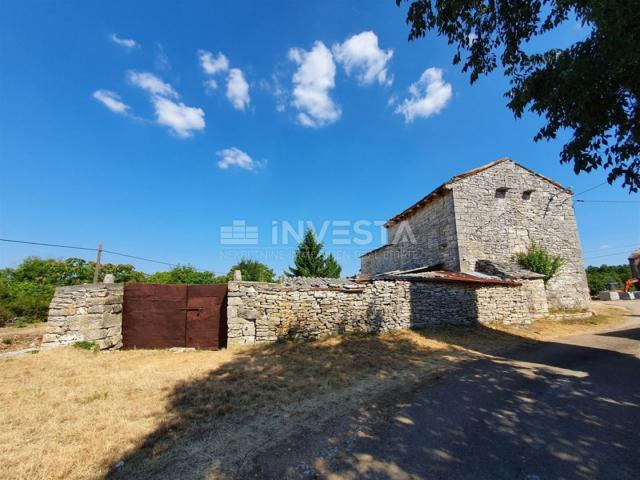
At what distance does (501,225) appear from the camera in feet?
46.8

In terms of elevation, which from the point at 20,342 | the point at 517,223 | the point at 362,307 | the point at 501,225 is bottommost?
the point at 20,342

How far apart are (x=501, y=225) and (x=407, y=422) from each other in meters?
13.7

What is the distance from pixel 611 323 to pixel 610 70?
1335 centimetres

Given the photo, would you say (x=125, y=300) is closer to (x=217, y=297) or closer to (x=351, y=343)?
(x=217, y=297)

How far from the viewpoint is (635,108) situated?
474 cm

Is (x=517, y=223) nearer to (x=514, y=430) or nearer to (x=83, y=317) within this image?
(x=514, y=430)

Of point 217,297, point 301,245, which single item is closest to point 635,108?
point 217,297

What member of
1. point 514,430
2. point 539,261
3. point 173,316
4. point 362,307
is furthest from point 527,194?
point 173,316

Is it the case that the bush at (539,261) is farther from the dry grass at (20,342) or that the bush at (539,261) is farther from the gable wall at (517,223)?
the dry grass at (20,342)

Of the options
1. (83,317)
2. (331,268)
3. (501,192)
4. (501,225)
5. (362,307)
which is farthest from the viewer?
(331,268)

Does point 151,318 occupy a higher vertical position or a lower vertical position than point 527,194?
lower

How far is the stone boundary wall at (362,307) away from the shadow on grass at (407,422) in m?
1.97

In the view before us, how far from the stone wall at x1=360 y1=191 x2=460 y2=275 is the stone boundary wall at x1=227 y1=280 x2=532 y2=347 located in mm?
2630

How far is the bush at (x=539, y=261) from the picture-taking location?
44.9ft
